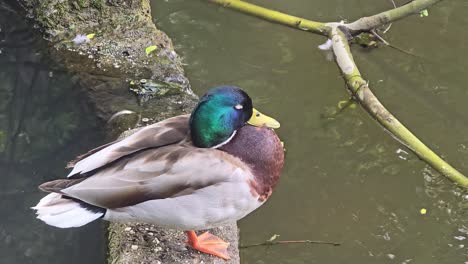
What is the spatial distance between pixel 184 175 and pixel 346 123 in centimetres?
234

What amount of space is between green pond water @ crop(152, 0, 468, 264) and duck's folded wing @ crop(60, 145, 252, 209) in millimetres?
1335

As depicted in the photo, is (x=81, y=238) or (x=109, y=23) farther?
(x=109, y=23)

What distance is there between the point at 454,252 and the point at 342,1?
274 centimetres

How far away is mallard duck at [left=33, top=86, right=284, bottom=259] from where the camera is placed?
2785 mm

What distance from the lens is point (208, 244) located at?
3211 millimetres

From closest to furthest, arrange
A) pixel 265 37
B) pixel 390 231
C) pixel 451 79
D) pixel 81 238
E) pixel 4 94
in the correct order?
1. pixel 81 238
2. pixel 390 231
3. pixel 4 94
4. pixel 451 79
5. pixel 265 37

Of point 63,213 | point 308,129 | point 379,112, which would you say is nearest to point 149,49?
point 308,129

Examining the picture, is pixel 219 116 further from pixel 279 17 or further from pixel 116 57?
pixel 279 17

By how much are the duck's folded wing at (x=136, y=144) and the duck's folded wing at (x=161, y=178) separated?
0.24 ft

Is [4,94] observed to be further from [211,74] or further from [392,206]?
[392,206]

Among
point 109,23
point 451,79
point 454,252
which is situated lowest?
point 454,252

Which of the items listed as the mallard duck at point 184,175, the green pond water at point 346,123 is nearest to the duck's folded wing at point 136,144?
the mallard duck at point 184,175

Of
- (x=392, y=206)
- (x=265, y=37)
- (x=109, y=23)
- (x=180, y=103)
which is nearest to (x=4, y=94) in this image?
(x=109, y=23)

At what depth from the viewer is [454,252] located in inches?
159
